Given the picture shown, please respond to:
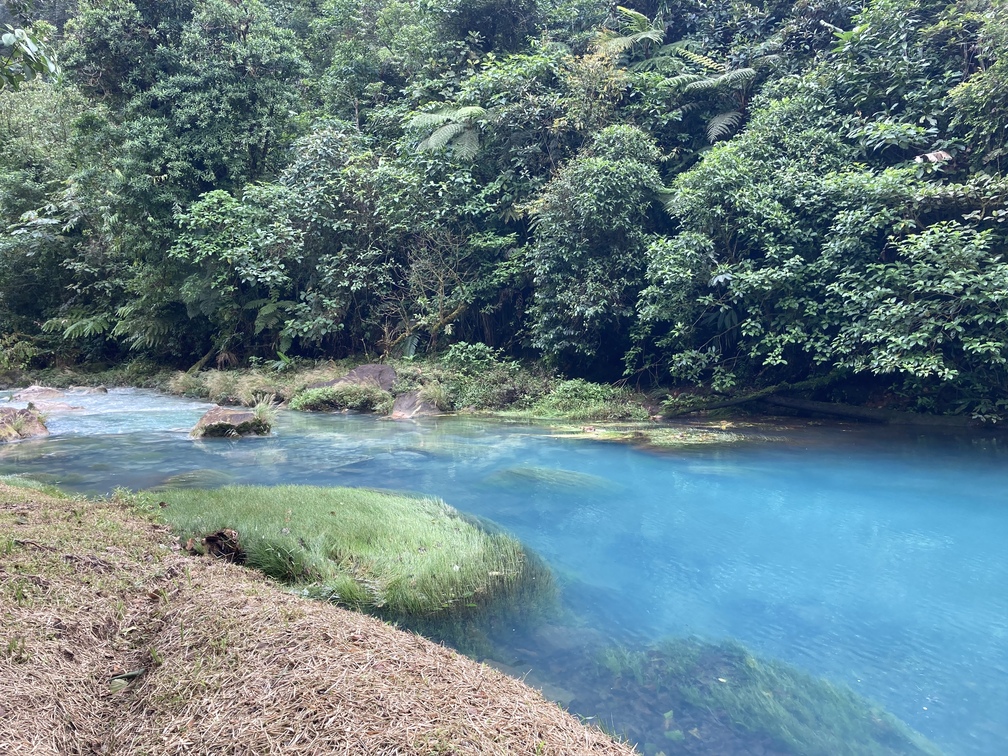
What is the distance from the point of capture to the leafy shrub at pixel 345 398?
16031 mm

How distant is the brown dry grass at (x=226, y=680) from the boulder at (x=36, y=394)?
1566 centimetres

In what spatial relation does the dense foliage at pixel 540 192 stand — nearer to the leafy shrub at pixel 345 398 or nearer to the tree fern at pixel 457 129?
the tree fern at pixel 457 129

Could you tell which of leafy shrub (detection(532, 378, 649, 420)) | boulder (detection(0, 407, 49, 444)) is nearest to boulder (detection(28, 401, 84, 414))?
boulder (detection(0, 407, 49, 444))

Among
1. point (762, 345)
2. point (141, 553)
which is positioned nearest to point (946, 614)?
point (141, 553)

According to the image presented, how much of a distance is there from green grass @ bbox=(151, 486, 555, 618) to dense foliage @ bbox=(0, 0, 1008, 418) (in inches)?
327

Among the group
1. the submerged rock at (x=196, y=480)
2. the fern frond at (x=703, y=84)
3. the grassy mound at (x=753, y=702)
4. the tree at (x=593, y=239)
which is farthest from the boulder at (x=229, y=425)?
the fern frond at (x=703, y=84)

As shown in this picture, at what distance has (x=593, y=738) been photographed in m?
2.78

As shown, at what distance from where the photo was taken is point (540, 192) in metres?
16.4

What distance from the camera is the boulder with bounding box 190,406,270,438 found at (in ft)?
40.0

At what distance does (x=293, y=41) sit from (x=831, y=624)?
20.5m

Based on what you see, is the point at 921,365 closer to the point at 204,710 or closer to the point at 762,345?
the point at 762,345

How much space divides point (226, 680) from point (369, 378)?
1390 centimetres

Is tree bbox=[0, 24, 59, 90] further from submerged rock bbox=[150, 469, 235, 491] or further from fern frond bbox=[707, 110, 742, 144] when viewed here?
fern frond bbox=[707, 110, 742, 144]

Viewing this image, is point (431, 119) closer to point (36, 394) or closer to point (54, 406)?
point (54, 406)
